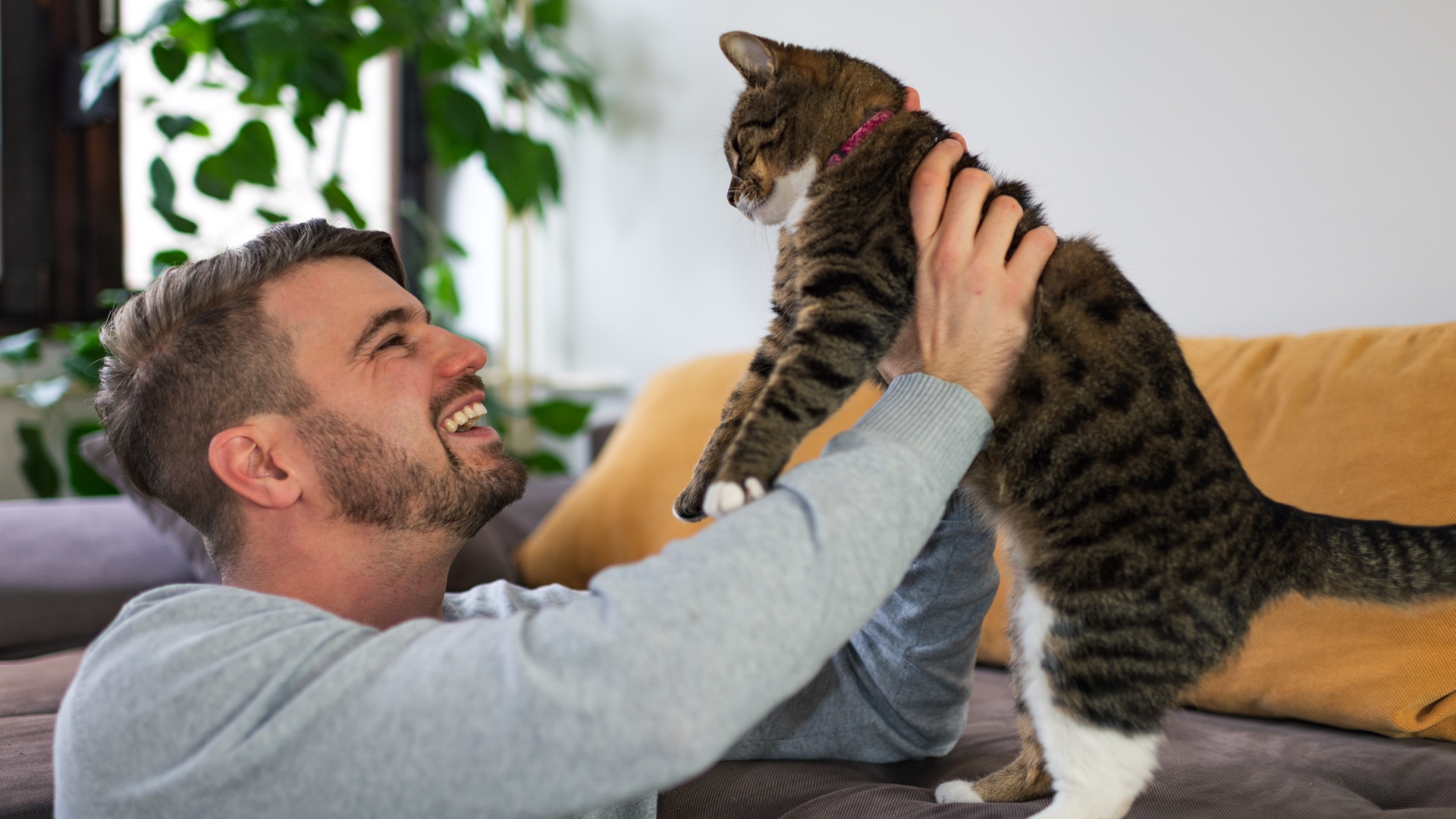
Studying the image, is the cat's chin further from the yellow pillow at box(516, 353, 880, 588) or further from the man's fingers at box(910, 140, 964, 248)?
the yellow pillow at box(516, 353, 880, 588)

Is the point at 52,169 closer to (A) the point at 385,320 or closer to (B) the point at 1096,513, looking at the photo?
(A) the point at 385,320

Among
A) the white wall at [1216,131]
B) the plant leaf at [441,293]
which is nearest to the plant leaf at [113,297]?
the plant leaf at [441,293]

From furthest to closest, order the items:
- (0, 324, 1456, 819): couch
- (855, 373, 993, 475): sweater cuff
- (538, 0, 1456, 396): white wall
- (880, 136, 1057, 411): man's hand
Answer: (538, 0, 1456, 396): white wall → (0, 324, 1456, 819): couch → (880, 136, 1057, 411): man's hand → (855, 373, 993, 475): sweater cuff

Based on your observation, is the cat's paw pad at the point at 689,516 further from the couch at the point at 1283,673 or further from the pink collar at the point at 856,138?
the pink collar at the point at 856,138

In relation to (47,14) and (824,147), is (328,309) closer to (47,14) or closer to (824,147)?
(824,147)

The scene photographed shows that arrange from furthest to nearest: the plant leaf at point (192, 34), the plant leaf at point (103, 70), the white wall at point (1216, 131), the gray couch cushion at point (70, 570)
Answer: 1. the plant leaf at point (192, 34)
2. the plant leaf at point (103, 70)
3. the gray couch cushion at point (70, 570)
4. the white wall at point (1216, 131)

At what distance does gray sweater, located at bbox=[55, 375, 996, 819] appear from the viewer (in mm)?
690

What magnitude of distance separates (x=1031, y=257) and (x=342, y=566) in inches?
33.0

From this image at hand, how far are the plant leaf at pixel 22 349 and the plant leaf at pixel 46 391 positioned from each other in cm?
8

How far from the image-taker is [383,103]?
4078 mm

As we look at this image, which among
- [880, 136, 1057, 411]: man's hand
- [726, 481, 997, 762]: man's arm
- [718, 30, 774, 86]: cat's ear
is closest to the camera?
[880, 136, 1057, 411]: man's hand

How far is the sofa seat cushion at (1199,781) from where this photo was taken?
1042 millimetres

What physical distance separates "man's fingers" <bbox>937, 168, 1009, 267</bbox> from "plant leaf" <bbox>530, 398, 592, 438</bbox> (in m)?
2.29

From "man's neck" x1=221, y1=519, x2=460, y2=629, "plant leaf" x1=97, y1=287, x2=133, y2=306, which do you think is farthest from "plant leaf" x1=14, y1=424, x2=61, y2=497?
"man's neck" x1=221, y1=519, x2=460, y2=629
